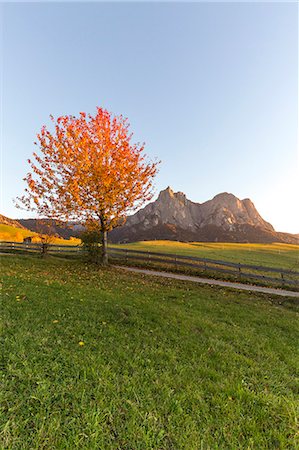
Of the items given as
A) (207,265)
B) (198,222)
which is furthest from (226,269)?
(198,222)

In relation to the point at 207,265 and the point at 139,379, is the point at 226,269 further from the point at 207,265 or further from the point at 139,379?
the point at 139,379

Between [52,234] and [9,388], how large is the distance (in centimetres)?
2240

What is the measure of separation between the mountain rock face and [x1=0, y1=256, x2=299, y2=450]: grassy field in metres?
129

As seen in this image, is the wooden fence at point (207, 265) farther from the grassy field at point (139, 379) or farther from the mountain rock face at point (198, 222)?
the mountain rock face at point (198, 222)

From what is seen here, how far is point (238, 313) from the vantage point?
8.71m

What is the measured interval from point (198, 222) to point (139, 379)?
593ft

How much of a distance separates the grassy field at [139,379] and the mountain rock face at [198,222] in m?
129

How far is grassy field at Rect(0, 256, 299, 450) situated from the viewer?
2703 millimetres

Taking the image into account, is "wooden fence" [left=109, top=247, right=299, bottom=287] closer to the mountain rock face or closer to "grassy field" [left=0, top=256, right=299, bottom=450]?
"grassy field" [left=0, top=256, right=299, bottom=450]

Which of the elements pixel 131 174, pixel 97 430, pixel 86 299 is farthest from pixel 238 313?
pixel 131 174

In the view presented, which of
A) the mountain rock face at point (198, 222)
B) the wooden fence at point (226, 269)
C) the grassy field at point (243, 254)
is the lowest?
the grassy field at point (243, 254)

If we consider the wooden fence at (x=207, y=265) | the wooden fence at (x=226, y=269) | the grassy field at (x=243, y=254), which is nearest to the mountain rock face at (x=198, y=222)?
the grassy field at (x=243, y=254)

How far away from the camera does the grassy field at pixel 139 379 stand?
8.87 feet

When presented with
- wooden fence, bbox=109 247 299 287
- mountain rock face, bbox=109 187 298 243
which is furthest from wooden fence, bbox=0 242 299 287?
mountain rock face, bbox=109 187 298 243
